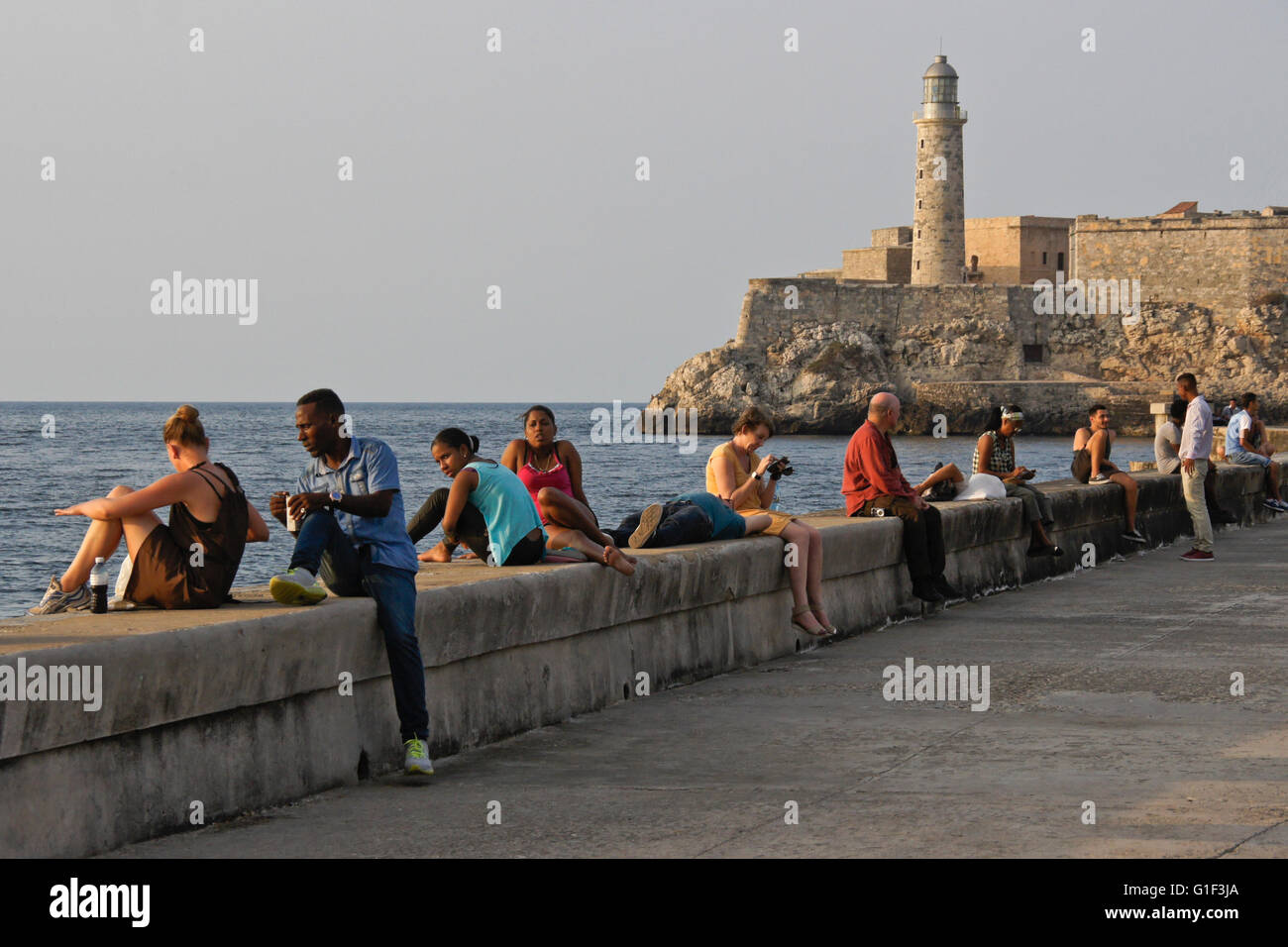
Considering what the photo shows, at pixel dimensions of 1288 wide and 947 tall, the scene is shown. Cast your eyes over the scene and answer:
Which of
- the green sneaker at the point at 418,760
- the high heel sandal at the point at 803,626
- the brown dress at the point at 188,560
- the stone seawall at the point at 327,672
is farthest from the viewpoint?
the high heel sandal at the point at 803,626

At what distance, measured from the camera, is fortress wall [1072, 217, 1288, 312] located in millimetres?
99750

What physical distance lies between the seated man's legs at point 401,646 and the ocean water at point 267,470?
71.7 feet

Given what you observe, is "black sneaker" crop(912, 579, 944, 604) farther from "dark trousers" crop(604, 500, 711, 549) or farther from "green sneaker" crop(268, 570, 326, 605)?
"green sneaker" crop(268, 570, 326, 605)

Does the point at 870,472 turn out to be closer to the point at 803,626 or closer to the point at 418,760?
the point at 803,626

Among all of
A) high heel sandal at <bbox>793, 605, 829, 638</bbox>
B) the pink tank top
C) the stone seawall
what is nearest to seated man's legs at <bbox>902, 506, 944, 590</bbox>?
the stone seawall

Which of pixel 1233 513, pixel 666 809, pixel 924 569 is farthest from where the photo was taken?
pixel 1233 513

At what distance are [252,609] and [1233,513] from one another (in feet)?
54.7

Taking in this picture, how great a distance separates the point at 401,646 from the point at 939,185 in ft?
321

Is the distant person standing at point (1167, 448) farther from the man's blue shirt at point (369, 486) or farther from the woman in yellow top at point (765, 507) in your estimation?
the man's blue shirt at point (369, 486)

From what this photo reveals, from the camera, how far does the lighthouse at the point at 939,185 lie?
335 feet

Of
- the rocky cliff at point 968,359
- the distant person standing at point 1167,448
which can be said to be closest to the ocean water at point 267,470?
the rocky cliff at point 968,359
